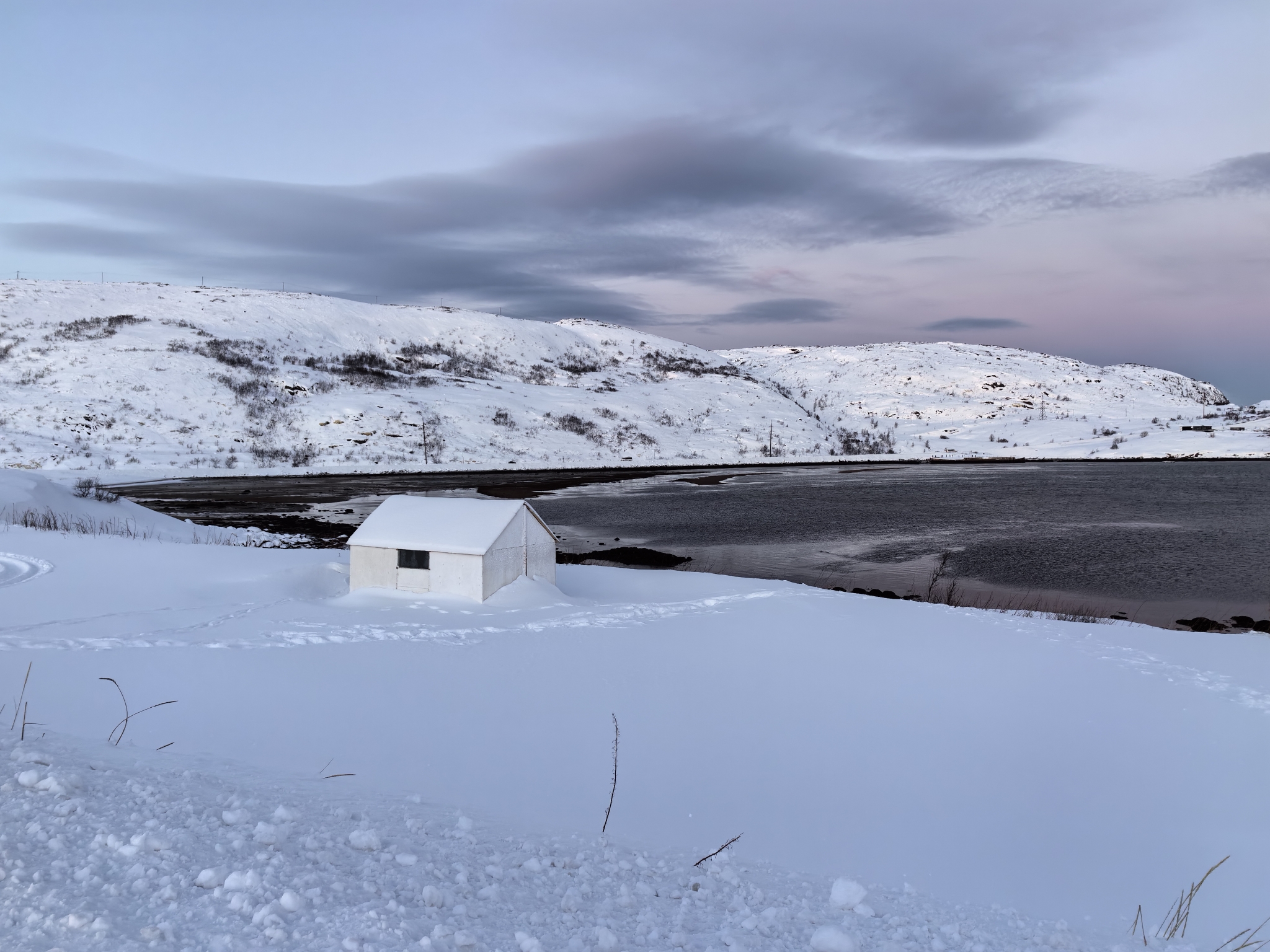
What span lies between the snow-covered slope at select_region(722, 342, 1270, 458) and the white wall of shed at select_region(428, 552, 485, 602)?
82.9 m

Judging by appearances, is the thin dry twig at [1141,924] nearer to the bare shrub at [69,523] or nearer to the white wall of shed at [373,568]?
the white wall of shed at [373,568]

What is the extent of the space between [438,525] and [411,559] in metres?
0.75

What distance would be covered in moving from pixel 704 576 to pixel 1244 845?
40.9 ft

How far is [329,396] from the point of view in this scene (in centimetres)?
7725

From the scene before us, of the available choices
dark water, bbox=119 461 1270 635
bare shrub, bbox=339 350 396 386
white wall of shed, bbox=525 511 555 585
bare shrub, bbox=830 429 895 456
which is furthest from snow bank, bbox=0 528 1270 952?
bare shrub, bbox=830 429 895 456

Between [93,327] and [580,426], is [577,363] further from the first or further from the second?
[93,327]

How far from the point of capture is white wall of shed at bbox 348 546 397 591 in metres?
13.4

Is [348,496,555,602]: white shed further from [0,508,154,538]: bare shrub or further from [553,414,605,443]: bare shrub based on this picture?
[553,414,605,443]: bare shrub

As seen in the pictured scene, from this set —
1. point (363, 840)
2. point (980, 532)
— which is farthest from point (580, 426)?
point (363, 840)

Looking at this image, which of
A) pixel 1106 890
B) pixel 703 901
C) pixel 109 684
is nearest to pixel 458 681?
pixel 109 684

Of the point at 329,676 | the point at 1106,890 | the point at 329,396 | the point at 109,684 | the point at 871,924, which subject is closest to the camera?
the point at 871,924

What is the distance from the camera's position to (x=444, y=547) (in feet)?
42.6

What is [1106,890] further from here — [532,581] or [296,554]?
[296,554]

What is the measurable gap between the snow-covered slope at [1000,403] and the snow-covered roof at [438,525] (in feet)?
269
